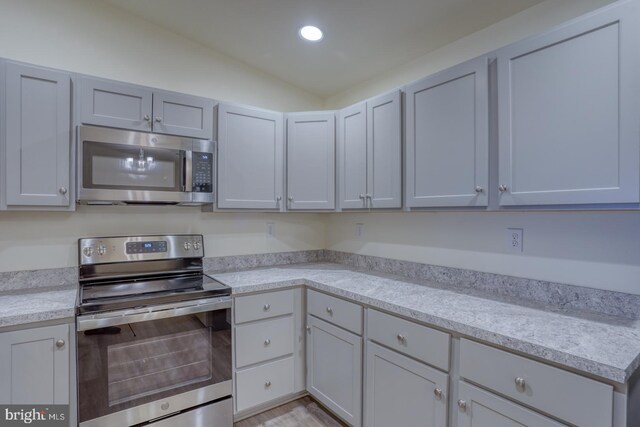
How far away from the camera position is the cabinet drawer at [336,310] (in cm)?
186

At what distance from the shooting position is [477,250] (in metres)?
1.94

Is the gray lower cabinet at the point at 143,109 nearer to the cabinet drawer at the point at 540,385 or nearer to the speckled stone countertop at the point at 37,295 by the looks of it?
the speckled stone countertop at the point at 37,295

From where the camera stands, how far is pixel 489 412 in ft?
4.10

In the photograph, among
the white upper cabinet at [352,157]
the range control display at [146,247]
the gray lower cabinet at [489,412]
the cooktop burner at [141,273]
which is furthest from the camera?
the white upper cabinet at [352,157]

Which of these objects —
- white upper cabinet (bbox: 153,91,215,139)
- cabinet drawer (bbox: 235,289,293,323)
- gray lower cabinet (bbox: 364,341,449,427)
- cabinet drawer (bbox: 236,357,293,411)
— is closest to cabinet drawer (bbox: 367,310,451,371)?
gray lower cabinet (bbox: 364,341,449,427)

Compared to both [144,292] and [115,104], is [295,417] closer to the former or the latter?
[144,292]

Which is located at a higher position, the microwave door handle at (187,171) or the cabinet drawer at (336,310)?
the microwave door handle at (187,171)

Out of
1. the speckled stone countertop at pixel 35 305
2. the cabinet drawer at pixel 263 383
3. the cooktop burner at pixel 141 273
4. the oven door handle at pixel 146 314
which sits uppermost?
the cooktop burner at pixel 141 273

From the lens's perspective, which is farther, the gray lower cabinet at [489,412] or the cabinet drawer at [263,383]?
the cabinet drawer at [263,383]

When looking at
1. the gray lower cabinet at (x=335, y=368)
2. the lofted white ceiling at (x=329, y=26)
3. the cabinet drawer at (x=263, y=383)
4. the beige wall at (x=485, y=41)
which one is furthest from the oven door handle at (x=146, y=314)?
the beige wall at (x=485, y=41)

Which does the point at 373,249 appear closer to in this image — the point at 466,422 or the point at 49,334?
the point at 466,422

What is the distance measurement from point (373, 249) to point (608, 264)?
146 centimetres

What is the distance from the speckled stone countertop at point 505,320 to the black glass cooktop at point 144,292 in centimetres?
16

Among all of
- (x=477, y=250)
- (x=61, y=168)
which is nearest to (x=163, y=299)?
(x=61, y=168)
